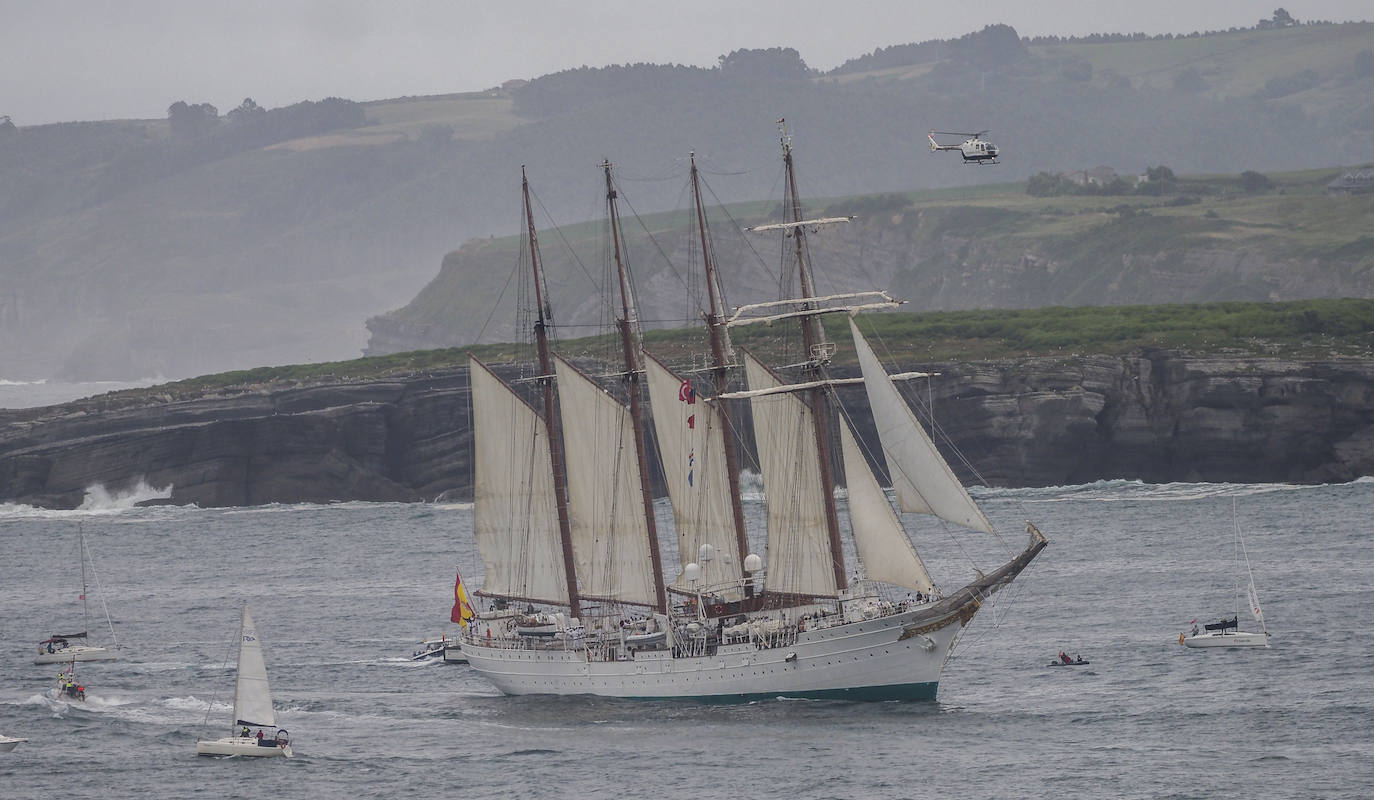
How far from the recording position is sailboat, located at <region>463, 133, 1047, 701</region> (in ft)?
252

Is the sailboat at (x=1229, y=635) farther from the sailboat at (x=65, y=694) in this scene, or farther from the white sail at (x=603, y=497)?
the sailboat at (x=65, y=694)

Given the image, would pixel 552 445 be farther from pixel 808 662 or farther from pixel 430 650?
pixel 808 662

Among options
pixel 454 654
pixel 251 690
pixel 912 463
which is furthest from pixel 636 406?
pixel 251 690

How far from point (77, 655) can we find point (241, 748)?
2686 centimetres

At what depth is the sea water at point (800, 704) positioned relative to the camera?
221ft

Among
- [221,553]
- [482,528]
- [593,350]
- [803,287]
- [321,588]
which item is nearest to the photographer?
[803,287]

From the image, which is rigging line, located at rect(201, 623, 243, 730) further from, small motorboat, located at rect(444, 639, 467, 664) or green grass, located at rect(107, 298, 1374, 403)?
green grass, located at rect(107, 298, 1374, 403)

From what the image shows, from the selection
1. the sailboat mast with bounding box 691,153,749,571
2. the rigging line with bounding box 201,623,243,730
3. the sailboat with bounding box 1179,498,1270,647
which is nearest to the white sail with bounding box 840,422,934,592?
the sailboat mast with bounding box 691,153,749,571

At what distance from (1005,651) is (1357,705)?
19.4 meters

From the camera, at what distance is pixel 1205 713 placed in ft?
243

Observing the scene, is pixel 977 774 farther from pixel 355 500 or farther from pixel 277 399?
pixel 277 399

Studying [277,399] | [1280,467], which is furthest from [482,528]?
[277,399]

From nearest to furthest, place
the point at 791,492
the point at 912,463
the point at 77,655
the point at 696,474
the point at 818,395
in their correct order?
1. the point at 912,463
2. the point at 791,492
3. the point at 818,395
4. the point at 696,474
5. the point at 77,655

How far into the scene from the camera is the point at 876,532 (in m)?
77.7
